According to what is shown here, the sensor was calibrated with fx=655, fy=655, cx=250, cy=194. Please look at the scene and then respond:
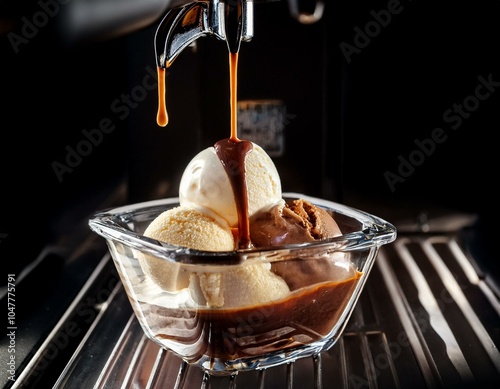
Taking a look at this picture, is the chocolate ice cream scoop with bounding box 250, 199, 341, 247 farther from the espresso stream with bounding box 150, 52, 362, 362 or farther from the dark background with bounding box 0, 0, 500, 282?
the dark background with bounding box 0, 0, 500, 282

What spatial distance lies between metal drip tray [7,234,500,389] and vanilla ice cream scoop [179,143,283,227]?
158 millimetres

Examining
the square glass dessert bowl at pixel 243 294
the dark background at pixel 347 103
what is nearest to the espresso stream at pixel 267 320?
the square glass dessert bowl at pixel 243 294

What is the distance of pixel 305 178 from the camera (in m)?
1.09

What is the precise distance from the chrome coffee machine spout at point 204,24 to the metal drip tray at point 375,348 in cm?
29

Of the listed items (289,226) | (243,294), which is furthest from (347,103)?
(243,294)

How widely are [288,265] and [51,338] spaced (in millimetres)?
259

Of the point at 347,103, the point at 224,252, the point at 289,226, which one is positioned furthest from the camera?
the point at 347,103

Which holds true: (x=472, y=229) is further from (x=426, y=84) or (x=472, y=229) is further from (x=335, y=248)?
(x=335, y=248)

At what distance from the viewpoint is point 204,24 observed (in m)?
Result: 0.60

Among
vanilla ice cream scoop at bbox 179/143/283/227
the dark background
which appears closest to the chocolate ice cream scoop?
vanilla ice cream scoop at bbox 179/143/283/227

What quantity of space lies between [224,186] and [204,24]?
16 cm

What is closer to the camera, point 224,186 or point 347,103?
point 224,186

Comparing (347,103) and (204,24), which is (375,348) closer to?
(204,24)

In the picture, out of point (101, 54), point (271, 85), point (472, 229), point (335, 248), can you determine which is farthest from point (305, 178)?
point (335, 248)
